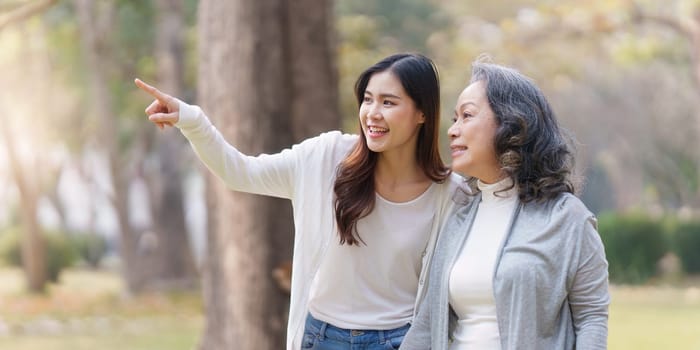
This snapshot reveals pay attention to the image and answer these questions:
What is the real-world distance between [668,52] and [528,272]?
2276cm

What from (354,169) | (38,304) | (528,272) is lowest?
(38,304)

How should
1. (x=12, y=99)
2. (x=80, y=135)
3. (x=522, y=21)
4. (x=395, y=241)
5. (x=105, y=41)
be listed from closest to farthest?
(x=395, y=241) → (x=105, y=41) → (x=522, y=21) → (x=12, y=99) → (x=80, y=135)

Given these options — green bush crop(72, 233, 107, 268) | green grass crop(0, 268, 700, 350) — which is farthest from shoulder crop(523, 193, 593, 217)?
green bush crop(72, 233, 107, 268)

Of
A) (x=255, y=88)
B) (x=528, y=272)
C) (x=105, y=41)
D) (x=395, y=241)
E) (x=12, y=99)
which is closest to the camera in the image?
(x=528, y=272)

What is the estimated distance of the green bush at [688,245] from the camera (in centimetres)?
1750

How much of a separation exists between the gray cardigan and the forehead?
0.63m

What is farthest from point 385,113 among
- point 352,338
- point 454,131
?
point 352,338

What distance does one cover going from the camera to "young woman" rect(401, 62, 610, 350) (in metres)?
2.77

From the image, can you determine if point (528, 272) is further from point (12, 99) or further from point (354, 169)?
point (12, 99)

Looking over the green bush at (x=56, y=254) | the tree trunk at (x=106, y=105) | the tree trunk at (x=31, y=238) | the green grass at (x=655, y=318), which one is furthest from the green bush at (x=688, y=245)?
the tree trunk at (x=31, y=238)

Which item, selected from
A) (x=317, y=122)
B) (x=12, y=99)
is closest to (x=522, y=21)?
(x=12, y=99)

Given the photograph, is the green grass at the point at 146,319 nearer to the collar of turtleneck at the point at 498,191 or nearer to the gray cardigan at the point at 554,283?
the collar of turtleneck at the point at 498,191

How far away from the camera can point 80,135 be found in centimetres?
Result: 2631

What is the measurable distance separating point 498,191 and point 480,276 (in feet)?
0.97
